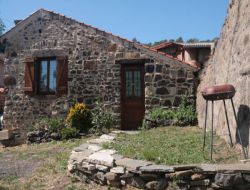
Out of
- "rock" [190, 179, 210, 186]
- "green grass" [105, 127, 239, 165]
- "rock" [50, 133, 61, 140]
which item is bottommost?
"rock" [50, 133, 61, 140]

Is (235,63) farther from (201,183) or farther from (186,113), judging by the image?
(186,113)

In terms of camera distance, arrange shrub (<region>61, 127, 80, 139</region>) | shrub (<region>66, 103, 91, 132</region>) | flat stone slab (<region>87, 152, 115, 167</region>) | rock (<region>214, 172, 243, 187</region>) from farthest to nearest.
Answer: shrub (<region>66, 103, 91, 132</region>) → shrub (<region>61, 127, 80, 139</region>) → flat stone slab (<region>87, 152, 115, 167</region>) → rock (<region>214, 172, 243, 187</region>)

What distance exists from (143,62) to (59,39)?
3.35m

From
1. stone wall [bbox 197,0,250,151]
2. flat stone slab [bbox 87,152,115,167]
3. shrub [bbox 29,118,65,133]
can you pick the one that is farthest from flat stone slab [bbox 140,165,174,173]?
shrub [bbox 29,118,65,133]

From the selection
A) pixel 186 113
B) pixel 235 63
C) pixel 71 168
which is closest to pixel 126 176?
pixel 71 168

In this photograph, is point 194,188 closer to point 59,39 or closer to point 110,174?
point 110,174

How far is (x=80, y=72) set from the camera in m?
12.2

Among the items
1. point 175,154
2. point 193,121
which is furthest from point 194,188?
point 193,121

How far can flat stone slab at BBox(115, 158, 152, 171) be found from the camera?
5.19 meters

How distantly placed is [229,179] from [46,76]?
9.53 meters

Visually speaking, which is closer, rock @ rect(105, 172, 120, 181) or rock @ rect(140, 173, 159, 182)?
rock @ rect(140, 173, 159, 182)

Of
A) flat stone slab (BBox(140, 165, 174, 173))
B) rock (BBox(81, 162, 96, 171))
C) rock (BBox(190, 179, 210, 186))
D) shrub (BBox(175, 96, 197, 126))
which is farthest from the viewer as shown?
shrub (BBox(175, 96, 197, 126))

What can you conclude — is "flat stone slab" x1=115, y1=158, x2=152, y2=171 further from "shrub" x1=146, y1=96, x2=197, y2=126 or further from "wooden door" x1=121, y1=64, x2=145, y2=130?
"wooden door" x1=121, y1=64, x2=145, y2=130

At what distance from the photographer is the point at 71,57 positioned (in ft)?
40.4
